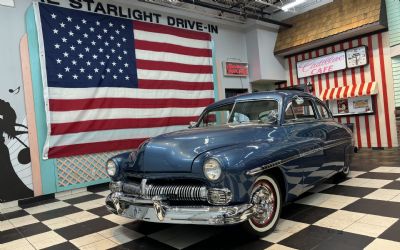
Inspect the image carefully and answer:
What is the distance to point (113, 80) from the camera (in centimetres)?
518

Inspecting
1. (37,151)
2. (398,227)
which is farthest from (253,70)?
(398,227)

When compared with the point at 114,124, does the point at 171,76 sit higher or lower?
higher

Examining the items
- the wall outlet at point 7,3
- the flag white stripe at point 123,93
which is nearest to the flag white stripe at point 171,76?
the flag white stripe at point 123,93

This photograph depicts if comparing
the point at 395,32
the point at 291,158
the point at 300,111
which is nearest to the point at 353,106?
the point at 395,32

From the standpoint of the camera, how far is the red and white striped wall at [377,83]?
630 centimetres

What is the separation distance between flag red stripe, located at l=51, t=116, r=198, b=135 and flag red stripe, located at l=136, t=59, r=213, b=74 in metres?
0.98

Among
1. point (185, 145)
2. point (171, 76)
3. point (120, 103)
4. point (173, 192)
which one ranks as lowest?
point (173, 192)

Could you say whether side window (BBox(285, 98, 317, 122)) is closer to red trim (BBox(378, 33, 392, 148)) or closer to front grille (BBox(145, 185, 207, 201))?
front grille (BBox(145, 185, 207, 201))

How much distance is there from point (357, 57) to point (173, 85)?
13.6 feet

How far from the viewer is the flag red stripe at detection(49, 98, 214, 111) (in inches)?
181

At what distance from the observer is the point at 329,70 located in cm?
709

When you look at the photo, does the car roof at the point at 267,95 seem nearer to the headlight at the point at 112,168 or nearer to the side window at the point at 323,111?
the side window at the point at 323,111

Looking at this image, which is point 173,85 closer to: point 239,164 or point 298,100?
point 298,100

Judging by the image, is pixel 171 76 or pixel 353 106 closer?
pixel 171 76
